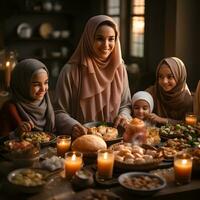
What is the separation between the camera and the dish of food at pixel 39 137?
7.53 feet

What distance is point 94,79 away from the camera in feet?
9.45

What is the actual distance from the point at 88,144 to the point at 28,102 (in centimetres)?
71

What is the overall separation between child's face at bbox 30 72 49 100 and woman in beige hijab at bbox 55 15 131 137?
0.25m

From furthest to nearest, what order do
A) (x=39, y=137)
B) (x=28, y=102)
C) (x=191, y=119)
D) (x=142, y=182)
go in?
(x=191, y=119) → (x=28, y=102) → (x=39, y=137) → (x=142, y=182)

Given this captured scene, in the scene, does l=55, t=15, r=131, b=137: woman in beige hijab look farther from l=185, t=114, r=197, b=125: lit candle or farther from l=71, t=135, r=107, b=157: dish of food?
l=71, t=135, r=107, b=157: dish of food

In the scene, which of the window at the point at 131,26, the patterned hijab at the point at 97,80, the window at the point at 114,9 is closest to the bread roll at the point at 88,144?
the patterned hijab at the point at 97,80

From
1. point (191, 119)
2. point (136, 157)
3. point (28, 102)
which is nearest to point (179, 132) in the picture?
point (191, 119)

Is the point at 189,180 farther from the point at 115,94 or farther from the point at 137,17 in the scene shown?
the point at 137,17

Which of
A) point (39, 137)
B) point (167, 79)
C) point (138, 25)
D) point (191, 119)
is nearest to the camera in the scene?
point (39, 137)

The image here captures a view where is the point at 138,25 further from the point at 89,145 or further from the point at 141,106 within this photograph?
the point at 89,145

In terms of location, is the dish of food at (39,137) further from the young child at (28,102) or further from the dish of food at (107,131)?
the dish of food at (107,131)

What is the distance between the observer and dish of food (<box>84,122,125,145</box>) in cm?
238

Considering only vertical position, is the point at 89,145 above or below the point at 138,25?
below

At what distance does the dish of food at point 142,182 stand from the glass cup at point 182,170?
0.11 meters
